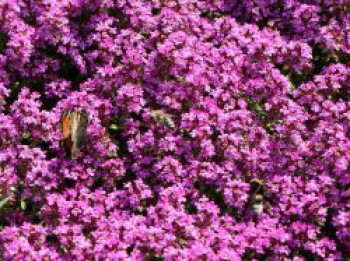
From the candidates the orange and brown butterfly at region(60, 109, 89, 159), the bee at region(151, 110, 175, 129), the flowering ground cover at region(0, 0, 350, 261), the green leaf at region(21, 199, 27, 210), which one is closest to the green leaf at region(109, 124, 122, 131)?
the flowering ground cover at region(0, 0, 350, 261)

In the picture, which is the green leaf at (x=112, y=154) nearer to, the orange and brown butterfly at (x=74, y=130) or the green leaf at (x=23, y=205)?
the orange and brown butterfly at (x=74, y=130)

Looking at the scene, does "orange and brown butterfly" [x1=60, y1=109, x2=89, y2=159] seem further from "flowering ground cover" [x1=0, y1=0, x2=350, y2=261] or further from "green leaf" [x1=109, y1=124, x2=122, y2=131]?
"green leaf" [x1=109, y1=124, x2=122, y2=131]

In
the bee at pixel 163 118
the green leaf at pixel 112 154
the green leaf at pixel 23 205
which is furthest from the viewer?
the bee at pixel 163 118

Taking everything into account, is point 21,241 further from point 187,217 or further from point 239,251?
point 239,251

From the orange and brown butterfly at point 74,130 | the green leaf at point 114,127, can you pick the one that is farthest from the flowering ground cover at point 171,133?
the orange and brown butterfly at point 74,130

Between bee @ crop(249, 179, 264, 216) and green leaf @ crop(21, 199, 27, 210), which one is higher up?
bee @ crop(249, 179, 264, 216)

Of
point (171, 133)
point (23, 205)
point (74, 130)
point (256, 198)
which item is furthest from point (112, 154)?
point (256, 198)

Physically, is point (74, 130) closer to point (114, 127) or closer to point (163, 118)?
point (114, 127)
